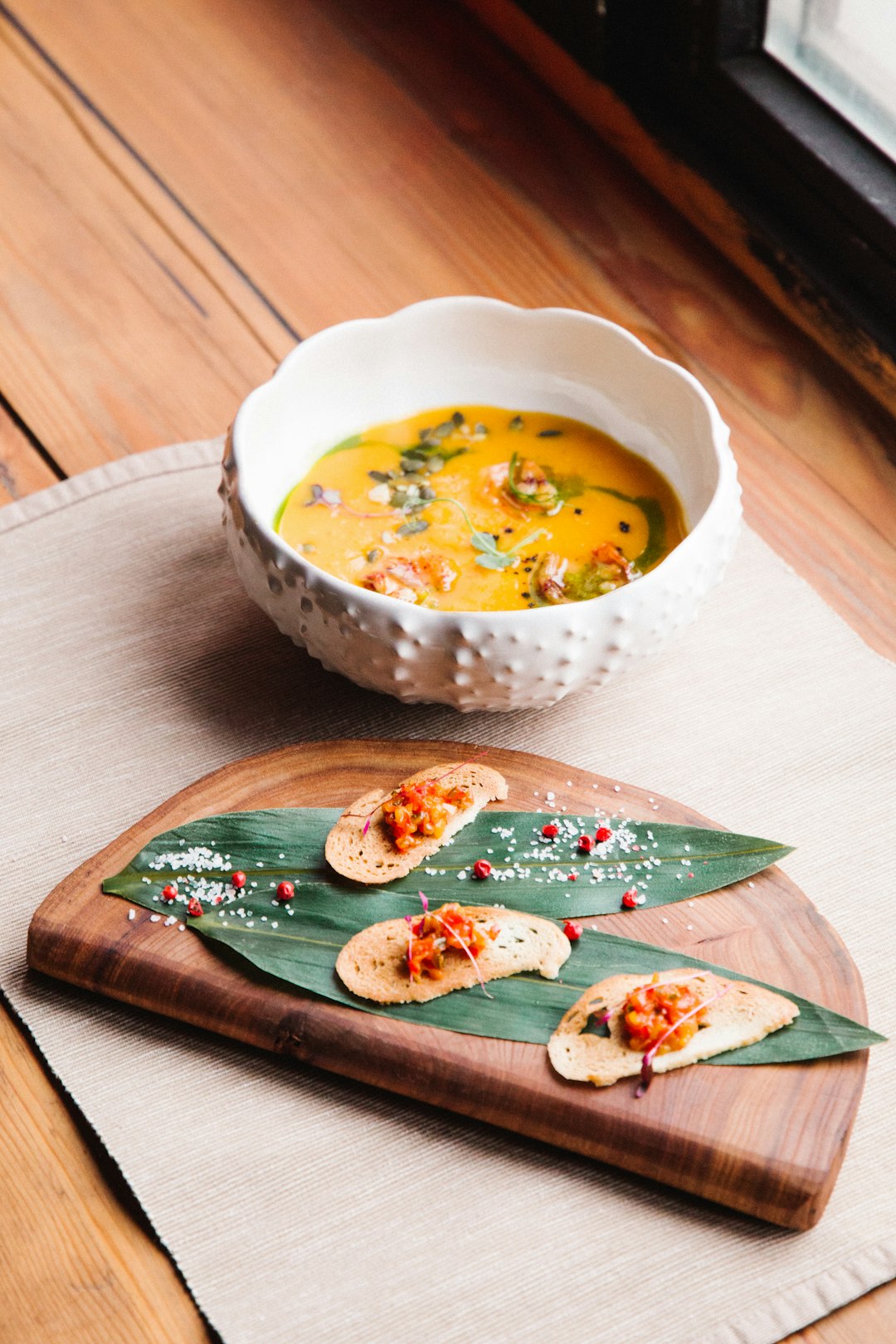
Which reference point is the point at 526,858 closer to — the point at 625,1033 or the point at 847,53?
the point at 625,1033

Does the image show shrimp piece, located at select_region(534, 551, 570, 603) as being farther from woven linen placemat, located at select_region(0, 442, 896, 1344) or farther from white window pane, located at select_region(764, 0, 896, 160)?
white window pane, located at select_region(764, 0, 896, 160)

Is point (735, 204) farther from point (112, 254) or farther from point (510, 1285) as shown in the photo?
A: point (510, 1285)

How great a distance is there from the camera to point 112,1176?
1.02 meters

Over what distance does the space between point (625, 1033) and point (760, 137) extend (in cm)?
112

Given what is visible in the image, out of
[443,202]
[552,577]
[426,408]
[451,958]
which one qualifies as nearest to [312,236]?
[443,202]

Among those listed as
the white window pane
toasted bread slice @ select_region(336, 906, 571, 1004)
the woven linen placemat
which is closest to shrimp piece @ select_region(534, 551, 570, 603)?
the woven linen placemat

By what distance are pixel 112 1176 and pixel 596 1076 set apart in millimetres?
346

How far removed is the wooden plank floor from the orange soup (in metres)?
0.23

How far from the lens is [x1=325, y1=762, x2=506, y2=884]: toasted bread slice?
109cm

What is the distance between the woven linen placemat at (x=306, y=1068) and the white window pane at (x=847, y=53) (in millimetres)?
489

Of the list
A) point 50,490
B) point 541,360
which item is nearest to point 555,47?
point 541,360

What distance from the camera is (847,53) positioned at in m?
1.55

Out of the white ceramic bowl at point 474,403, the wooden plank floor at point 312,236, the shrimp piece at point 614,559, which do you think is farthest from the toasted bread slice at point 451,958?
the wooden plank floor at point 312,236

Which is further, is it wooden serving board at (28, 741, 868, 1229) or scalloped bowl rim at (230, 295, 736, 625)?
scalloped bowl rim at (230, 295, 736, 625)
